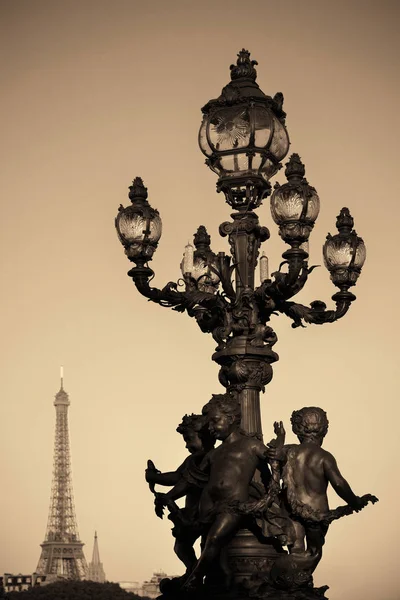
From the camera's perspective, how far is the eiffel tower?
103812 mm

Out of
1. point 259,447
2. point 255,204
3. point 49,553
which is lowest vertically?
point 259,447

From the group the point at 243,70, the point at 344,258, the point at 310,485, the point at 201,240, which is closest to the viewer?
the point at 310,485

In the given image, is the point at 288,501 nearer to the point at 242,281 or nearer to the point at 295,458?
the point at 295,458

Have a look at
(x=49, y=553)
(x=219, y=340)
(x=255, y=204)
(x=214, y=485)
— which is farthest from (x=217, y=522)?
(x=49, y=553)

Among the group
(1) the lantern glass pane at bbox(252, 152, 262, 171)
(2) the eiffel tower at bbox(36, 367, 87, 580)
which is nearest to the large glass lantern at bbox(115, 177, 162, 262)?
(1) the lantern glass pane at bbox(252, 152, 262, 171)

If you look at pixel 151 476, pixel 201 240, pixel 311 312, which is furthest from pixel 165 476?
pixel 201 240

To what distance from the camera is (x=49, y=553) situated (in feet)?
338

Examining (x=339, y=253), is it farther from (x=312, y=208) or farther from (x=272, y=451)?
(x=272, y=451)

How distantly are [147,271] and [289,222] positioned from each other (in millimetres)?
1888

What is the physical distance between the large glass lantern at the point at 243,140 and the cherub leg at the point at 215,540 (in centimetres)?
412

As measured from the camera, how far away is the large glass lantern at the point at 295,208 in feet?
77.7

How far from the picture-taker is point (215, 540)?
22.3 m

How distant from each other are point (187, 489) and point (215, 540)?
124 centimetres

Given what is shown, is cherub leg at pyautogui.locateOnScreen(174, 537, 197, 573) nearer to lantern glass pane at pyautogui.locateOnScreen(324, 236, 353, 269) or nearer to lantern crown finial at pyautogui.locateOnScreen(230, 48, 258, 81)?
lantern glass pane at pyautogui.locateOnScreen(324, 236, 353, 269)
